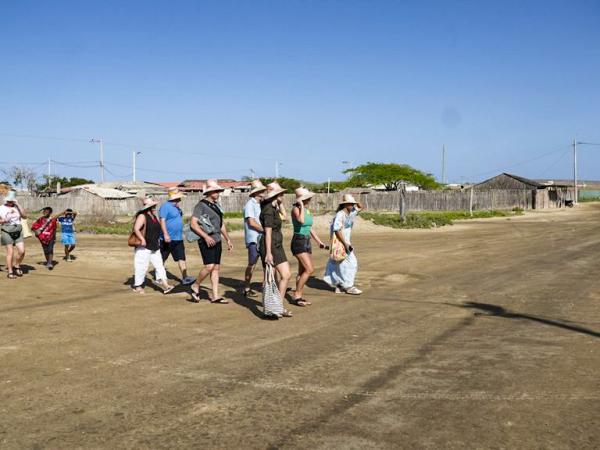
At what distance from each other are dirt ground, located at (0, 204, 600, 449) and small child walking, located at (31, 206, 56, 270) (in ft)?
7.41

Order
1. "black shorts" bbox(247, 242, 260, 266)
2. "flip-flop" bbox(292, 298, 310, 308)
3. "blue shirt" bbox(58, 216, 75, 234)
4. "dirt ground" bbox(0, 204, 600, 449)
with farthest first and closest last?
"blue shirt" bbox(58, 216, 75, 234) < "black shorts" bbox(247, 242, 260, 266) < "flip-flop" bbox(292, 298, 310, 308) < "dirt ground" bbox(0, 204, 600, 449)

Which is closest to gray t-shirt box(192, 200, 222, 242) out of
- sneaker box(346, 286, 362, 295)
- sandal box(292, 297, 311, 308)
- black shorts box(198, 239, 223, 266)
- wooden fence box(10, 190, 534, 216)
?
black shorts box(198, 239, 223, 266)

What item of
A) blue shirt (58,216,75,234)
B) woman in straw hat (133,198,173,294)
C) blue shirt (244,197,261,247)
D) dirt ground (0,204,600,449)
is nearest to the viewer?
dirt ground (0,204,600,449)

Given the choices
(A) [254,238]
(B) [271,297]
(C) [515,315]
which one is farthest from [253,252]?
(C) [515,315]

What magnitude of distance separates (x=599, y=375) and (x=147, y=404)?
3.76 metres

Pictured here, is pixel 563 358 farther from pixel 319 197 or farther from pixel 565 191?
pixel 565 191

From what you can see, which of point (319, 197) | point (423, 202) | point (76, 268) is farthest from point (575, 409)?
point (423, 202)

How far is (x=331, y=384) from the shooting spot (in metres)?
5.13

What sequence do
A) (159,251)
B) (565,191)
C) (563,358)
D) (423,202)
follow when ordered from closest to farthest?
(563,358) → (159,251) → (423,202) → (565,191)

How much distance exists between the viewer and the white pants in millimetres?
10062

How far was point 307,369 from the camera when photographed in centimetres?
560

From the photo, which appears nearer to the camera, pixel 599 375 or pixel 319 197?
pixel 599 375

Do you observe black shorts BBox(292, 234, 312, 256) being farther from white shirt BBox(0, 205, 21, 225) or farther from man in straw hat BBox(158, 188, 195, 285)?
white shirt BBox(0, 205, 21, 225)

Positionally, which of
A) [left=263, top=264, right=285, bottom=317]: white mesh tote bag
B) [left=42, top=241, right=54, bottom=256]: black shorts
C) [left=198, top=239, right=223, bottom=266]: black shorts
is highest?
[left=198, top=239, right=223, bottom=266]: black shorts
